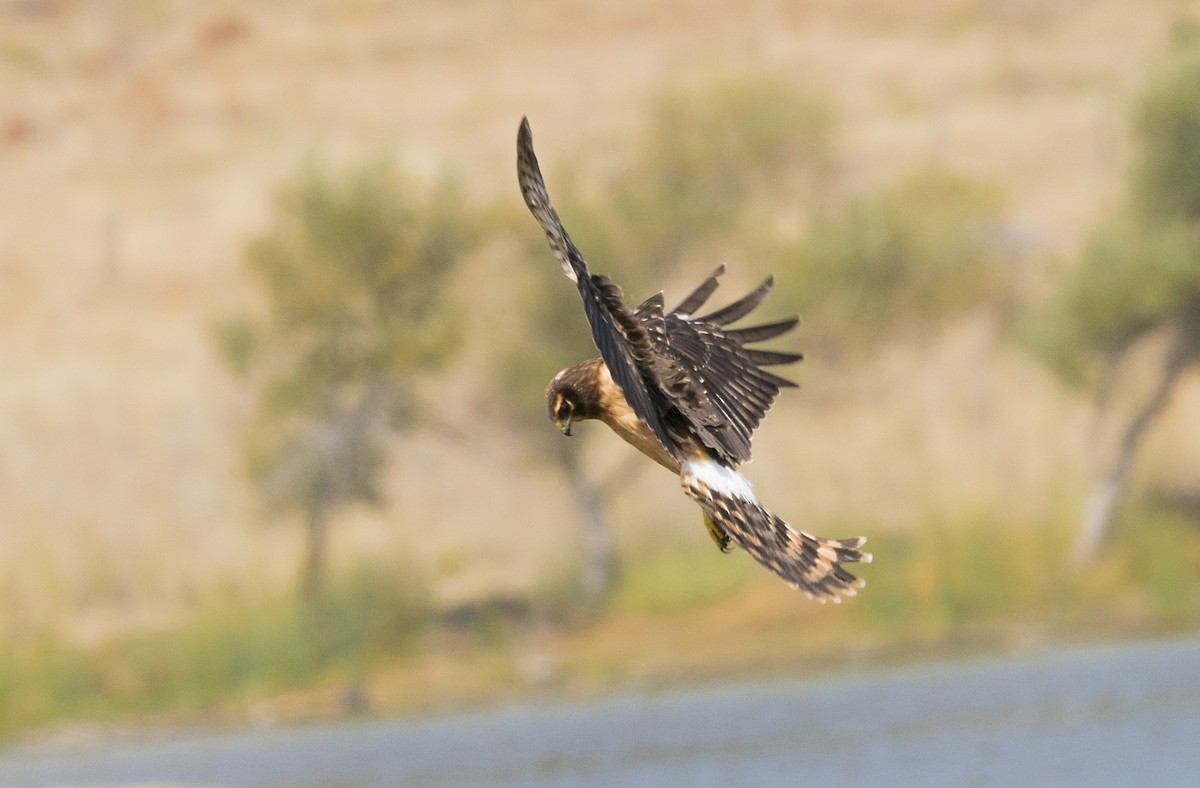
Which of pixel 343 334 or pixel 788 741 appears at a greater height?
pixel 343 334

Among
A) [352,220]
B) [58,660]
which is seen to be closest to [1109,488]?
[352,220]

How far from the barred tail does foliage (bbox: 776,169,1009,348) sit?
24.5 meters

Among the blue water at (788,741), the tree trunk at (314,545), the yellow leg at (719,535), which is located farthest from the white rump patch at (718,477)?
the tree trunk at (314,545)

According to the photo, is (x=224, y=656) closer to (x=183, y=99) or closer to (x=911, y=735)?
(x=911, y=735)

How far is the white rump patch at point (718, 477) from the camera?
973 centimetres

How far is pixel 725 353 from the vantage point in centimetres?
1115

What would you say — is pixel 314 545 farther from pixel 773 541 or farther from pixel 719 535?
pixel 773 541

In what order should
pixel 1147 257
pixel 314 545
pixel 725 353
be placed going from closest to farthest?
pixel 725 353 → pixel 1147 257 → pixel 314 545

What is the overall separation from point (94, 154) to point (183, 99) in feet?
18.7

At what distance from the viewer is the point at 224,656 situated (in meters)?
31.5

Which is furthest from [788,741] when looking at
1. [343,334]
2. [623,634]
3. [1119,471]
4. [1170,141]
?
[1170,141]

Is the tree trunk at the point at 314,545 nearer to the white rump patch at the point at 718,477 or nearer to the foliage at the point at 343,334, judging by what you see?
the foliage at the point at 343,334

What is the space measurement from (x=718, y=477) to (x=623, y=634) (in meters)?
21.5

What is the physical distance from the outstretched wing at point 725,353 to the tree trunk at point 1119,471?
2099 centimetres
